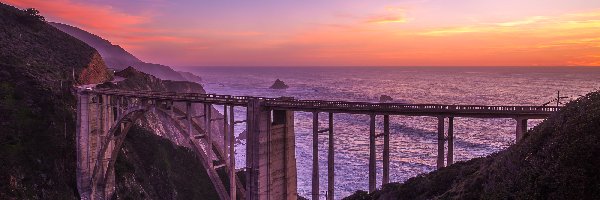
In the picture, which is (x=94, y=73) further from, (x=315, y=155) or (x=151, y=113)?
(x=315, y=155)

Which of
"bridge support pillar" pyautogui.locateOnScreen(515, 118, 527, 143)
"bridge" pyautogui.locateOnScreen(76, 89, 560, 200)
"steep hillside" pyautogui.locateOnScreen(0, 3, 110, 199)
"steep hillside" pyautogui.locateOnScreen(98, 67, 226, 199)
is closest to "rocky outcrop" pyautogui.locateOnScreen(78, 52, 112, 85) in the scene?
"steep hillside" pyautogui.locateOnScreen(0, 3, 110, 199)

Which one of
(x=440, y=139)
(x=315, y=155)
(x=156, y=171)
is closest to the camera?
(x=440, y=139)

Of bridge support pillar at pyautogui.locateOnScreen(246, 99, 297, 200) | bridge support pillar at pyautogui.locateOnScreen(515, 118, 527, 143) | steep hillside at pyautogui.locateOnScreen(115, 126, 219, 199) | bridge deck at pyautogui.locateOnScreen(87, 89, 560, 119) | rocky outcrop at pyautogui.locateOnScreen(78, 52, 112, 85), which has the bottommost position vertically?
steep hillside at pyautogui.locateOnScreen(115, 126, 219, 199)

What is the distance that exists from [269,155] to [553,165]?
60.2ft

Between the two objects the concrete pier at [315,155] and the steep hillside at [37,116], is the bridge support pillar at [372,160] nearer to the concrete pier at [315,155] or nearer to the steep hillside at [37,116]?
the concrete pier at [315,155]

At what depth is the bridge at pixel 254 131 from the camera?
25109 mm

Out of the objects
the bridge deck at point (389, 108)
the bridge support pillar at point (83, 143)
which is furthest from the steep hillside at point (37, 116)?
the bridge deck at point (389, 108)

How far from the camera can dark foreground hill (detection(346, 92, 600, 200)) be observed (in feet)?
44.8

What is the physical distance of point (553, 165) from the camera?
1470 cm

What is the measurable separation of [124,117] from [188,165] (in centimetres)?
1995

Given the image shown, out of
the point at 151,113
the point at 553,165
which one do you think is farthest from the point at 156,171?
the point at 553,165

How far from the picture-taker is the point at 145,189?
4184cm

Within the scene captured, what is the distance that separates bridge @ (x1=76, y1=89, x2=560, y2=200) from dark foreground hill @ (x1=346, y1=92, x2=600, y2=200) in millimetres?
5332

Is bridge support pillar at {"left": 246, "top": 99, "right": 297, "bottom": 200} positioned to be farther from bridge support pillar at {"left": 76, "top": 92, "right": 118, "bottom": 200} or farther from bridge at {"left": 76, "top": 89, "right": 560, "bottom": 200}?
bridge support pillar at {"left": 76, "top": 92, "right": 118, "bottom": 200}
